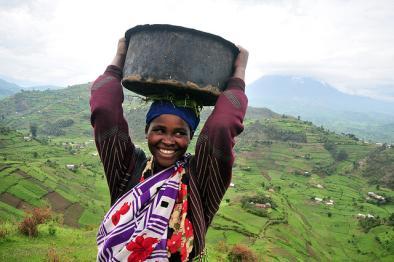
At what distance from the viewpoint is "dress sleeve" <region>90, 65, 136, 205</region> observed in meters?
2.32

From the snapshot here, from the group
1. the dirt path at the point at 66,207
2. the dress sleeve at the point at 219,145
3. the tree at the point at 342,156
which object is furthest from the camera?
the tree at the point at 342,156

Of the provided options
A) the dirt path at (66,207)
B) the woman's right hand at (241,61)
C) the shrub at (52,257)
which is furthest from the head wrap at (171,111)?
the dirt path at (66,207)

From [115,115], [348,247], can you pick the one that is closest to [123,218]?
[115,115]

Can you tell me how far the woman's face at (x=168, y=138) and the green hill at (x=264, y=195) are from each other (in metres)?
0.76

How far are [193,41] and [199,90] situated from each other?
11.1 inches

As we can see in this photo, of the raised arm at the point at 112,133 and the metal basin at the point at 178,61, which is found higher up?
the metal basin at the point at 178,61

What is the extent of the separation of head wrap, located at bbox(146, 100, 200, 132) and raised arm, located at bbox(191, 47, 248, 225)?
0.18 meters

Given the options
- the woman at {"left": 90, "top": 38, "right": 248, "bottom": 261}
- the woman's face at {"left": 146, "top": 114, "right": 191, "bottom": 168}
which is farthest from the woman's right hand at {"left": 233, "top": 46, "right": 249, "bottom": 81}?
the woman's face at {"left": 146, "top": 114, "right": 191, "bottom": 168}

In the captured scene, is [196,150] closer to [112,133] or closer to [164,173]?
[164,173]

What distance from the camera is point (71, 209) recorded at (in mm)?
42875

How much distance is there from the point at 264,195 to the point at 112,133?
52.7 meters

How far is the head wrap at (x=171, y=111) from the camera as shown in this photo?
7.39ft

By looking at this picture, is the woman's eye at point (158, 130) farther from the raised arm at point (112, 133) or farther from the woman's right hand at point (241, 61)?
the woman's right hand at point (241, 61)

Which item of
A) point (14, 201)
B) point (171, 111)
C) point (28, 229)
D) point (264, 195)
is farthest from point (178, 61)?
point (264, 195)
